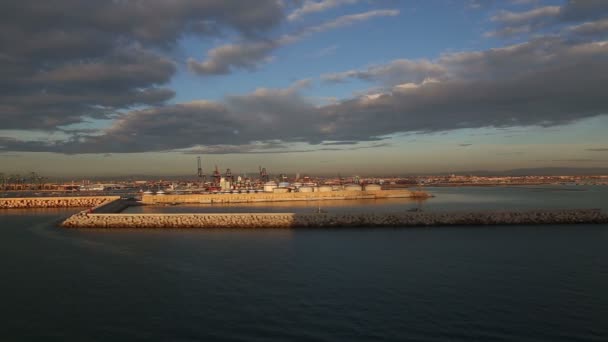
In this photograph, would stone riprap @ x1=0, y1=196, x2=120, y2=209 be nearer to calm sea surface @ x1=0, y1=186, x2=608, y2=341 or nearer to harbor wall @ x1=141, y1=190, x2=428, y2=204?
harbor wall @ x1=141, y1=190, x2=428, y2=204

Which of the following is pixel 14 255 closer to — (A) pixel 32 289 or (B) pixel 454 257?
(A) pixel 32 289

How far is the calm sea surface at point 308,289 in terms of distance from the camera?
938cm

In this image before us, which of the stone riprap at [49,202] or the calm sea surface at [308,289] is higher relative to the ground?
the stone riprap at [49,202]

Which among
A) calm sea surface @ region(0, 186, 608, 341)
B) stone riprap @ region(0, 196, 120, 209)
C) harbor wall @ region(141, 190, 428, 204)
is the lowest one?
calm sea surface @ region(0, 186, 608, 341)

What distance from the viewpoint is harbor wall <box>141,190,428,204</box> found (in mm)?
54938

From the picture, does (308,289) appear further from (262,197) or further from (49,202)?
(49,202)

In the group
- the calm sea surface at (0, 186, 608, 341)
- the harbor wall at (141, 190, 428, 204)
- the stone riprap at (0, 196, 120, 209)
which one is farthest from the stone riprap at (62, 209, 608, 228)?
the harbor wall at (141, 190, 428, 204)

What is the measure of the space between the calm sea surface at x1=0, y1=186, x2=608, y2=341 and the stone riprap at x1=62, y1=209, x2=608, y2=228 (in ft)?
15.7

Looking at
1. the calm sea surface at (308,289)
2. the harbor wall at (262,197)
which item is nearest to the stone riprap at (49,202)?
the harbor wall at (262,197)

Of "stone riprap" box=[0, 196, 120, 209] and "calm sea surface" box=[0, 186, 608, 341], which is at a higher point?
"stone riprap" box=[0, 196, 120, 209]

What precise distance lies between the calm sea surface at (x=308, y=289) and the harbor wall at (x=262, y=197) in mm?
33202

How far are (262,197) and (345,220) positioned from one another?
3115cm

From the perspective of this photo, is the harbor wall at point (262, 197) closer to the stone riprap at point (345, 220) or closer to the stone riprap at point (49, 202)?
the stone riprap at point (49, 202)

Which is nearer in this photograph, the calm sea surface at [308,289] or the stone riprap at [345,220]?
the calm sea surface at [308,289]
